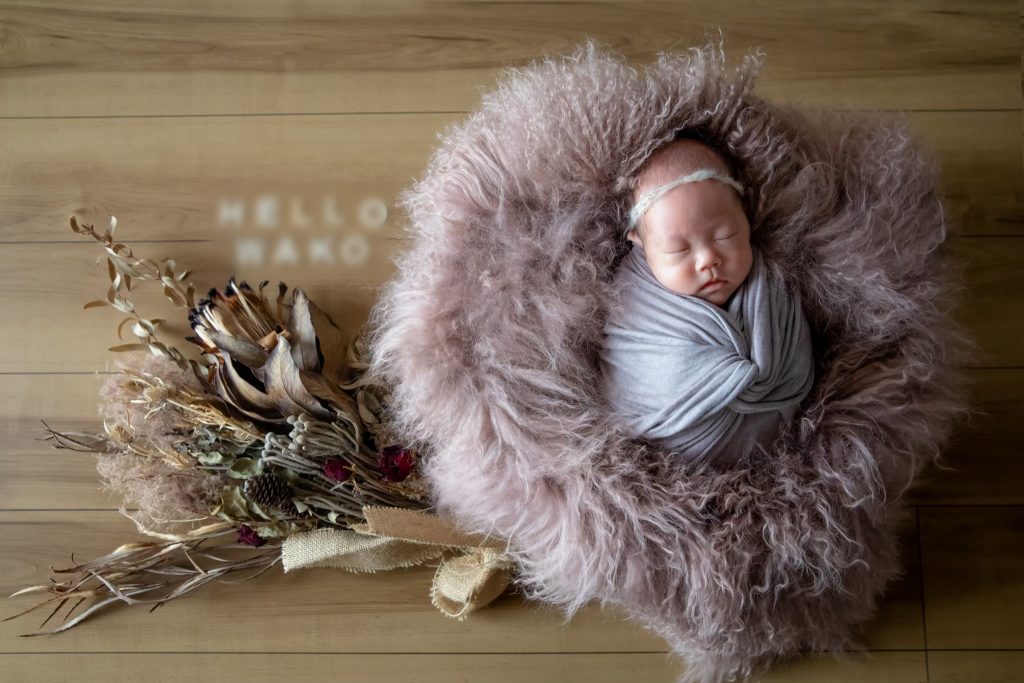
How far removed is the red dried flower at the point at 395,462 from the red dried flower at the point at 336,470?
5 cm

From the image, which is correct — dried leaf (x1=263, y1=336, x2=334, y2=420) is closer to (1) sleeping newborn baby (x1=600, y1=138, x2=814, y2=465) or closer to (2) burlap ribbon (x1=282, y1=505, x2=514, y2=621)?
(2) burlap ribbon (x1=282, y1=505, x2=514, y2=621)

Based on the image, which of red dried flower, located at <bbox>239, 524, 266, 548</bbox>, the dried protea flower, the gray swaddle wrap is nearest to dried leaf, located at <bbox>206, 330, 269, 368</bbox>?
the dried protea flower

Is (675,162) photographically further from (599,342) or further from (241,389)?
(241,389)

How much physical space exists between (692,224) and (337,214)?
23.9 inches

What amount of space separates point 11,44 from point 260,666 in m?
1.10

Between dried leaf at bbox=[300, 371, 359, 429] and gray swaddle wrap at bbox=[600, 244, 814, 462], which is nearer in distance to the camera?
gray swaddle wrap at bbox=[600, 244, 814, 462]

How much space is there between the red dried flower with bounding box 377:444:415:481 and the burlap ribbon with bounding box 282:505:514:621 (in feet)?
0.18

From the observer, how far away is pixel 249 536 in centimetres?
118

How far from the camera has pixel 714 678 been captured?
3.79ft

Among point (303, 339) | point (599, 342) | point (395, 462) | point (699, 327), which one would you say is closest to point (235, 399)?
point (303, 339)

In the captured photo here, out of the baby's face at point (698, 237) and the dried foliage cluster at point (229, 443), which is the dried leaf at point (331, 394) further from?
the baby's face at point (698, 237)

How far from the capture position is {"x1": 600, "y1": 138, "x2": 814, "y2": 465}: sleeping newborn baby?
99 centimetres

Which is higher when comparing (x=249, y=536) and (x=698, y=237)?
(x=698, y=237)

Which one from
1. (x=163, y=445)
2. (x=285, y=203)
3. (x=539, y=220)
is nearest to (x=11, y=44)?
(x=285, y=203)
